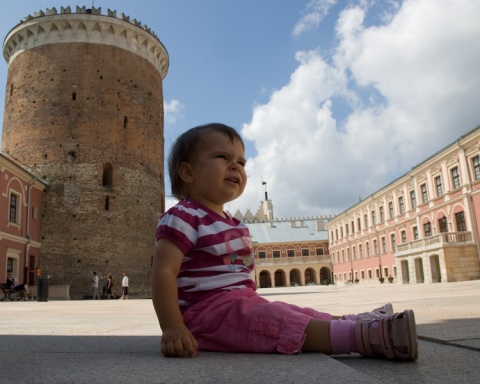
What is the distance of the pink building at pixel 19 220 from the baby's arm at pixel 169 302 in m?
19.8

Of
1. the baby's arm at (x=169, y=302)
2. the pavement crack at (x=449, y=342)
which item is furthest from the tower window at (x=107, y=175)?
the pavement crack at (x=449, y=342)

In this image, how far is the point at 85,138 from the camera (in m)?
23.8

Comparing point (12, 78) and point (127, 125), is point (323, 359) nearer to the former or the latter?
point (127, 125)

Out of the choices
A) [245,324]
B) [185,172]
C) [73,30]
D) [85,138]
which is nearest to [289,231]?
[85,138]

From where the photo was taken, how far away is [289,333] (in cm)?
195

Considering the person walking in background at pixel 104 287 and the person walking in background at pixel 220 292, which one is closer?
the person walking in background at pixel 220 292

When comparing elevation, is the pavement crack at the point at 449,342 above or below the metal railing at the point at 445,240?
below

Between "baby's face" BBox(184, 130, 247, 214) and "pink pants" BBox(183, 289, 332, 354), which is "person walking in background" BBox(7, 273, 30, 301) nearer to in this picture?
"baby's face" BBox(184, 130, 247, 214)

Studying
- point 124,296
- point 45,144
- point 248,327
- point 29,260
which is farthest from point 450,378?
point 45,144

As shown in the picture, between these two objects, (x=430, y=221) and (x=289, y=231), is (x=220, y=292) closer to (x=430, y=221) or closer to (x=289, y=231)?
(x=430, y=221)

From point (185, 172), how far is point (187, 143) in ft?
0.55

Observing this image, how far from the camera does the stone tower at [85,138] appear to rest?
23.1 meters

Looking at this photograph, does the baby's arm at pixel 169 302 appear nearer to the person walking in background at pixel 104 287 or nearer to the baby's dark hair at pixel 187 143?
the baby's dark hair at pixel 187 143

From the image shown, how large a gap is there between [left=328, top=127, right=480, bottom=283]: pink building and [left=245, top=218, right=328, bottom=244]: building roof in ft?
57.8
